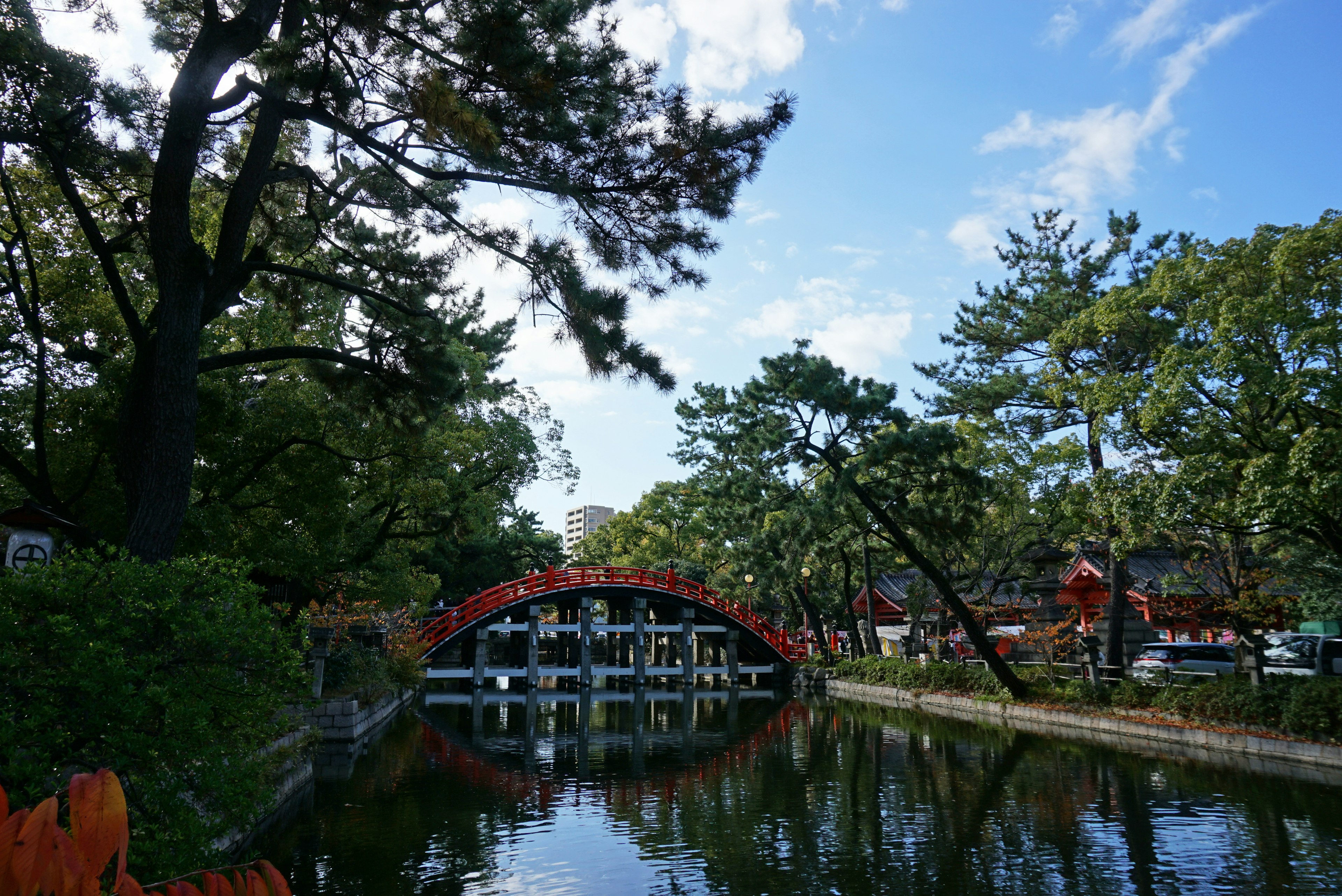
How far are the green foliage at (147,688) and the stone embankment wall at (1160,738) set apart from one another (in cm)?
1471

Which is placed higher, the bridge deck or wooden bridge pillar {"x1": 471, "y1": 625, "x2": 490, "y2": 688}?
wooden bridge pillar {"x1": 471, "y1": 625, "x2": 490, "y2": 688}

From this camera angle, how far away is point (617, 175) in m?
8.70

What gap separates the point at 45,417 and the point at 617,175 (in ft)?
31.7

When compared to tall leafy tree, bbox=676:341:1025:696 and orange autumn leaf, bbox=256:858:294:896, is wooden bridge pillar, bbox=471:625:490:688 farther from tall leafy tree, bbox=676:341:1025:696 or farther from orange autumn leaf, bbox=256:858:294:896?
orange autumn leaf, bbox=256:858:294:896

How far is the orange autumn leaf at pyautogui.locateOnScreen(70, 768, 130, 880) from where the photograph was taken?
1.73 m

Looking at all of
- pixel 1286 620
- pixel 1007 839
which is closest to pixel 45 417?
pixel 1007 839

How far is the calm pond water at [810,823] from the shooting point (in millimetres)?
7863

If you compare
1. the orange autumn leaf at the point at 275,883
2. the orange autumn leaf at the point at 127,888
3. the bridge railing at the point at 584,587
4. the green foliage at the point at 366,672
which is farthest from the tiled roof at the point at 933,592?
the orange autumn leaf at the point at 127,888

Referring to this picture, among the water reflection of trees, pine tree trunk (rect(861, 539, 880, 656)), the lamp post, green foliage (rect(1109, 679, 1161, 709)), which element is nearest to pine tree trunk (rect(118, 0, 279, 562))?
the water reflection of trees

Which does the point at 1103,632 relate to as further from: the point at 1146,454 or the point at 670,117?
the point at 670,117

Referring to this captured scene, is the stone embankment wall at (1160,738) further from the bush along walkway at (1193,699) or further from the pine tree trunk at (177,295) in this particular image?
the pine tree trunk at (177,295)

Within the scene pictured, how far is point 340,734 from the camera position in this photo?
16.0 meters

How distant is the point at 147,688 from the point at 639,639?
1093 inches

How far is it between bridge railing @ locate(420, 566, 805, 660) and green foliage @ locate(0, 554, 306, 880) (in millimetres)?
21858
